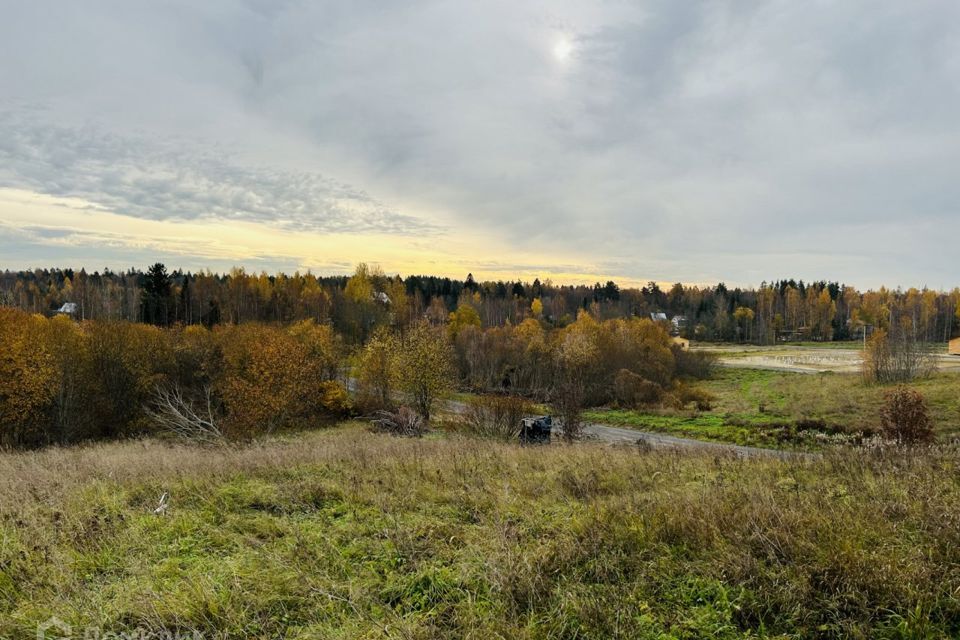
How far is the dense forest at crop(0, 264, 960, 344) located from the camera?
82938 mm

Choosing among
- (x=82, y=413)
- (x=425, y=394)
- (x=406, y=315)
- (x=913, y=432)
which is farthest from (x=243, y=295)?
(x=913, y=432)

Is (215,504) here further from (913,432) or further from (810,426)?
(810,426)

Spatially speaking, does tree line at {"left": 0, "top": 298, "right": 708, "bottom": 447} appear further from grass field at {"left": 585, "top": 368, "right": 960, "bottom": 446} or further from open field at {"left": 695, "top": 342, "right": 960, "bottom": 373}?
open field at {"left": 695, "top": 342, "right": 960, "bottom": 373}

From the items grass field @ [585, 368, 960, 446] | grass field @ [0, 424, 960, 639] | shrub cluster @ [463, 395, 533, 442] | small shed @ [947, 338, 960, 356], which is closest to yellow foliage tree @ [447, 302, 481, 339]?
grass field @ [585, 368, 960, 446]

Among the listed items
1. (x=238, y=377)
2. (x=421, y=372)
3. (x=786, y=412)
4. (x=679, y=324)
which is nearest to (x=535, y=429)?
(x=421, y=372)

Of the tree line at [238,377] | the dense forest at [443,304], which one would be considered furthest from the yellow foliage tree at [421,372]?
the dense forest at [443,304]

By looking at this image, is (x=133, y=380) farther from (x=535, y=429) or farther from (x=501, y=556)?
(x=501, y=556)

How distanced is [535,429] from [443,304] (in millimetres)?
88188

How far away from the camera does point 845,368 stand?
63.9 m

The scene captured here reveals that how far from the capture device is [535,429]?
2644 cm

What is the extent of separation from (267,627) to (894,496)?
7042 millimetres

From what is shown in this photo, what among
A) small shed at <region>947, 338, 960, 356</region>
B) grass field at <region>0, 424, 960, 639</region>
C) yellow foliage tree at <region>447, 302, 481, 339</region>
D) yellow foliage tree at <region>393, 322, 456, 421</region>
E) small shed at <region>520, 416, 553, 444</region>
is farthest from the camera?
small shed at <region>947, 338, 960, 356</region>

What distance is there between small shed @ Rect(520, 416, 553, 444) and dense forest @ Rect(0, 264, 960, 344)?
151 ft

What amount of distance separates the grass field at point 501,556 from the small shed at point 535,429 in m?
17.7
